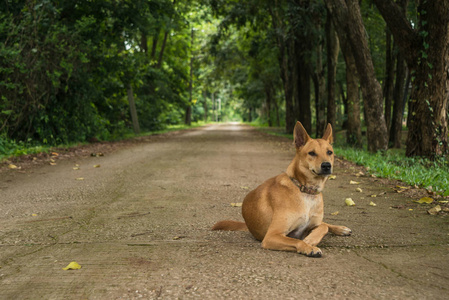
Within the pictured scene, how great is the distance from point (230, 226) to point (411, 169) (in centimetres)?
604

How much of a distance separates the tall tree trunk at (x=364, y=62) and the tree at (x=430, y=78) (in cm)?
181

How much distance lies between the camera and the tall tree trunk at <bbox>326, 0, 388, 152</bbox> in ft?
40.8

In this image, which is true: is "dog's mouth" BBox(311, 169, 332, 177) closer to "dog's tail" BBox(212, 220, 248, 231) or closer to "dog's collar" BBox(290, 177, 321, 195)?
"dog's collar" BBox(290, 177, 321, 195)

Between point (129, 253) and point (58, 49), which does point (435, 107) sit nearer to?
point (129, 253)

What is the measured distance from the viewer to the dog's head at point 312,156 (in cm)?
403

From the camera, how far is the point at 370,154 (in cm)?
1298

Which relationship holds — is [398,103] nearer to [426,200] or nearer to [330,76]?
[330,76]

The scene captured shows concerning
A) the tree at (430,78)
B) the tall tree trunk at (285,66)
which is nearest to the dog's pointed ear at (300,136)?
the tree at (430,78)

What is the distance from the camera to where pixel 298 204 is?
4.11 m

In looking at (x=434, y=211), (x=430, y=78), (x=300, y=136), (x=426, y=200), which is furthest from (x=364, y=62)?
(x=300, y=136)

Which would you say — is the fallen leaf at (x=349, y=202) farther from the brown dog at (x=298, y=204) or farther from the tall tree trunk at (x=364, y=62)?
the tall tree trunk at (x=364, y=62)

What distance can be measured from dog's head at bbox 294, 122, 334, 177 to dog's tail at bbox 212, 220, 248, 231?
1089mm

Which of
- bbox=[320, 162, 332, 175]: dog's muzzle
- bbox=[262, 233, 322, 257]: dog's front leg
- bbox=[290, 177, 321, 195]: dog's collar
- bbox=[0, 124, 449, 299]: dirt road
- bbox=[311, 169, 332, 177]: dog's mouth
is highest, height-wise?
bbox=[320, 162, 332, 175]: dog's muzzle

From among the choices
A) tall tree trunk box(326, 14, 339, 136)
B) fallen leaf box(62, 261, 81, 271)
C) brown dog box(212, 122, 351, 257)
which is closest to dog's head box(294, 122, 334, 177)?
brown dog box(212, 122, 351, 257)
